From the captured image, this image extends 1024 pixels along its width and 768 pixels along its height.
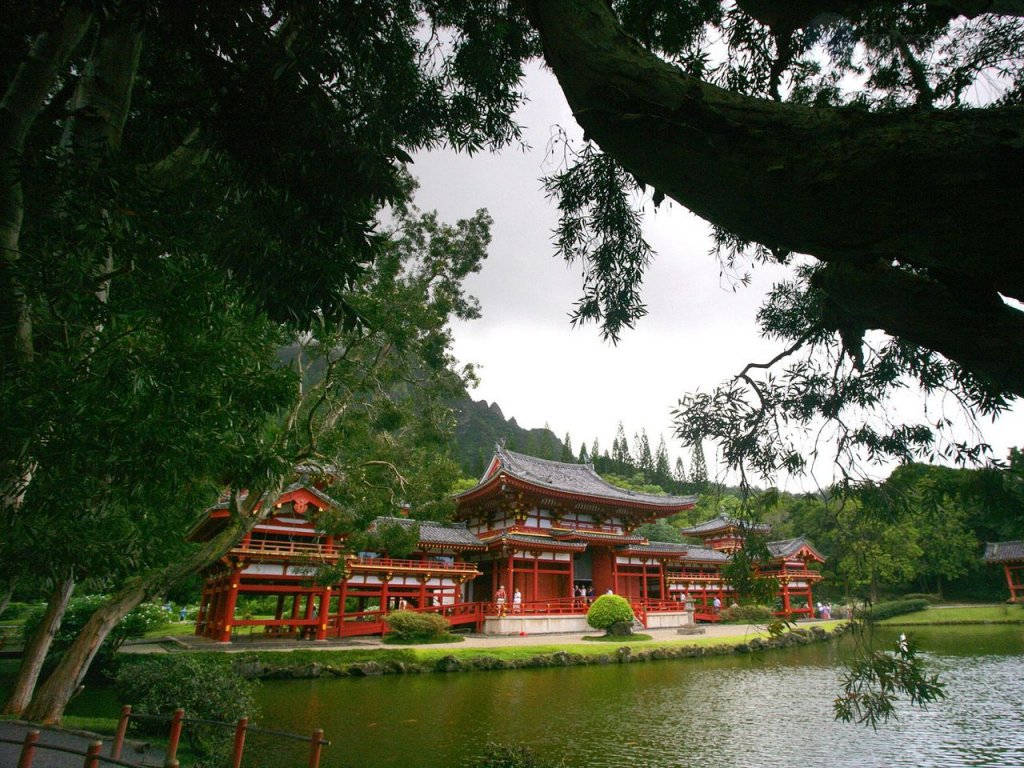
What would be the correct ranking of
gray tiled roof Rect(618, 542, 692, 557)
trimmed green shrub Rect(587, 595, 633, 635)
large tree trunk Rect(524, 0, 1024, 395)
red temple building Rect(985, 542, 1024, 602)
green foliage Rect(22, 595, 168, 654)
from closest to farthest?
large tree trunk Rect(524, 0, 1024, 395) < green foliage Rect(22, 595, 168, 654) < trimmed green shrub Rect(587, 595, 633, 635) < gray tiled roof Rect(618, 542, 692, 557) < red temple building Rect(985, 542, 1024, 602)

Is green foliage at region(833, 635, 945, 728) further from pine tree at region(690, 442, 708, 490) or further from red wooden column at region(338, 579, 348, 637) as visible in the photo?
red wooden column at region(338, 579, 348, 637)

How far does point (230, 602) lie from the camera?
51.7 feet

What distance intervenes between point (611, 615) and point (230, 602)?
1164cm

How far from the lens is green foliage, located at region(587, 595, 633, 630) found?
61.9 feet

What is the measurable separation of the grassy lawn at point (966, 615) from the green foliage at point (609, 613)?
692 inches

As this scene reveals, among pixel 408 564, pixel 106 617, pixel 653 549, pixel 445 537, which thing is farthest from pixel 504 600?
pixel 106 617

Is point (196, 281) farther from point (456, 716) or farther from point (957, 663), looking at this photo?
point (957, 663)

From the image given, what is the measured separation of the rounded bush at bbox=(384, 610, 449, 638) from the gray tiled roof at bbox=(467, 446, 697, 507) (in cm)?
722

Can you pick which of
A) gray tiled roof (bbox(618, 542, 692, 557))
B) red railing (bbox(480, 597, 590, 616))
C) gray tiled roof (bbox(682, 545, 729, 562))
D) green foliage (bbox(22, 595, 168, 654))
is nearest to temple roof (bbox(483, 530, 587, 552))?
red railing (bbox(480, 597, 590, 616))

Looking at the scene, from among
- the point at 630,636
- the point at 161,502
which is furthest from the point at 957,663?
the point at 161,502

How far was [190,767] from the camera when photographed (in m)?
5.70

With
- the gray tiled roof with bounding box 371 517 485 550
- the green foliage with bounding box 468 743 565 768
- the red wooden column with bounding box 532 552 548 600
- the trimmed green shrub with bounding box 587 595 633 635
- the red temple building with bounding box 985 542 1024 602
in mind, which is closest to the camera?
the green foliage with bounding box 468 743 565 768

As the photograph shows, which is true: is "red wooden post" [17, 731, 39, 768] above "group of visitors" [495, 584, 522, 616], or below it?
above

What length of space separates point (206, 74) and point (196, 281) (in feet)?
3.52
